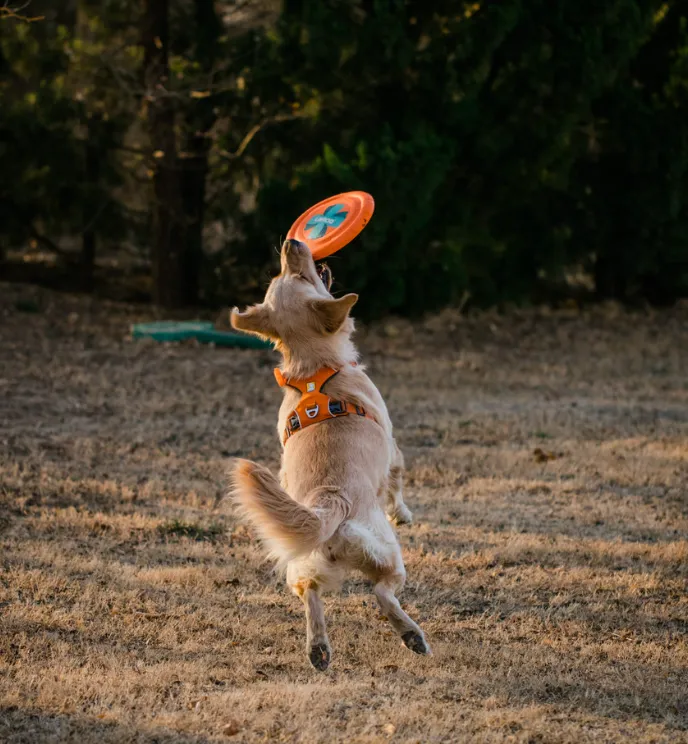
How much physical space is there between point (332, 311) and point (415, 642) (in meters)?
1.57

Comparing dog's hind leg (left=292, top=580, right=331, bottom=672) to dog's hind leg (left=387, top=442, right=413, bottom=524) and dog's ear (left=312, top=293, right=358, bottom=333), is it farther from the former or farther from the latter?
dog's ear (left=312, top=293, right=358, bottom=333)

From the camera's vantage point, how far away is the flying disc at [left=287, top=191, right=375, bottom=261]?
7.13 metres

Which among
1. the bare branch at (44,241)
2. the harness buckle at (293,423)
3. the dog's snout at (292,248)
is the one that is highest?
the dog's snout at (292,248)

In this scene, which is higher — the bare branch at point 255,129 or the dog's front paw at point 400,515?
the dog's front paw at point 400,515

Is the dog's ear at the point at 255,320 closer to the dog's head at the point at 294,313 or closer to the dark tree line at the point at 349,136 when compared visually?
the dog's head at the point at 294,313

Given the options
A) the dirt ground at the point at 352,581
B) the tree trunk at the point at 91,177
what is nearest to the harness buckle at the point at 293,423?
the dirt ground at the point at 352,581

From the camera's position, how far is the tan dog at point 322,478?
454cm

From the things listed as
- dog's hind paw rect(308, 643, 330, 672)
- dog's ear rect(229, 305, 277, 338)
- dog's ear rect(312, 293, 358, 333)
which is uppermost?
dog's ear rect(312, 293, 358, 333)

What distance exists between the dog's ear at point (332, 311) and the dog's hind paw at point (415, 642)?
1.49 m

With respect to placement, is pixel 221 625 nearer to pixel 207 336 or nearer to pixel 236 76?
pixel 207 336

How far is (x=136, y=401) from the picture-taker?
1150 centimetres

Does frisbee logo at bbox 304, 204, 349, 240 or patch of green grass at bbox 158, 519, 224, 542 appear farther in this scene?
frisbee logo at bbox 304, 204, 349, 240

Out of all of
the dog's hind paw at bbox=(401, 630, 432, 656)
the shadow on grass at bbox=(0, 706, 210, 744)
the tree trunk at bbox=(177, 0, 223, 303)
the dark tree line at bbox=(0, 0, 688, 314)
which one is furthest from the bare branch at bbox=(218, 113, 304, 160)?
the shadow on grass at bbox=(0, 706, 210, 744)

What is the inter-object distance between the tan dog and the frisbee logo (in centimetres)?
169
